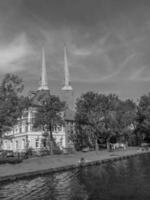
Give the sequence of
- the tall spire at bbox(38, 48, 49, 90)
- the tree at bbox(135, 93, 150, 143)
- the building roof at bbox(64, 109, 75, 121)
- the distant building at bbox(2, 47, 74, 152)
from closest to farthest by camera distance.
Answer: the distant building at bbox(2, 47, 74, 152) → the building roof at bbox(64, 109, 75, 121) → the tree at bbox(135, 93, 150, 143) → the tall spire at bbox(38, 48, 49, 90)

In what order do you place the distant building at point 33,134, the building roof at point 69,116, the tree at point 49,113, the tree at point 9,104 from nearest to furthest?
1. the tree at point 9,104
2. the tree at point 49,113
3. the distant building at point 33,134
4. the building roof at point 69,116

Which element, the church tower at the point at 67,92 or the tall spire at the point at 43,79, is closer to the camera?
the tall spire at the point at 43,79

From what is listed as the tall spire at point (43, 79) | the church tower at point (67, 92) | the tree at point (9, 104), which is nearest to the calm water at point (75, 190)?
the tree at point (9, 104)

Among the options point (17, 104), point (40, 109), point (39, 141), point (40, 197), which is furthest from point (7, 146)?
point (40, 197)

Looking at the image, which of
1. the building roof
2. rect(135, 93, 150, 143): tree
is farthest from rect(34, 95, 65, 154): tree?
rect(135, 93, 150, 143): tree

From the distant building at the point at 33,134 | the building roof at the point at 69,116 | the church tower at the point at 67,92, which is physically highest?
the church tower at the point at 67,92

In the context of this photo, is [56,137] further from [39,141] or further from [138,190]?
[138,190]

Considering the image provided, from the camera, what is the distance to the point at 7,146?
8112 centimetres

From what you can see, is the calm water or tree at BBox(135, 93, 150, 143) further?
tree at BBox(135, 93, 150, 143)

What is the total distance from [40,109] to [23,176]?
3146 centimetres

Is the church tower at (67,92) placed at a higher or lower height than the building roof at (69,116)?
higher

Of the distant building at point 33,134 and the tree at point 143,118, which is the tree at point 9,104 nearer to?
the distant building at point 33,134

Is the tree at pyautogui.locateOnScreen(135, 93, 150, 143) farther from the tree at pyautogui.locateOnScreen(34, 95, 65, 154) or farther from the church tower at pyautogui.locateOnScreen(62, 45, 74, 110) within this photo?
the church tower at pyautogui.locateOnScreen(62, 45, 74, 110)

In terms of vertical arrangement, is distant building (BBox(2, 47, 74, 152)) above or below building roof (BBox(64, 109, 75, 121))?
below
